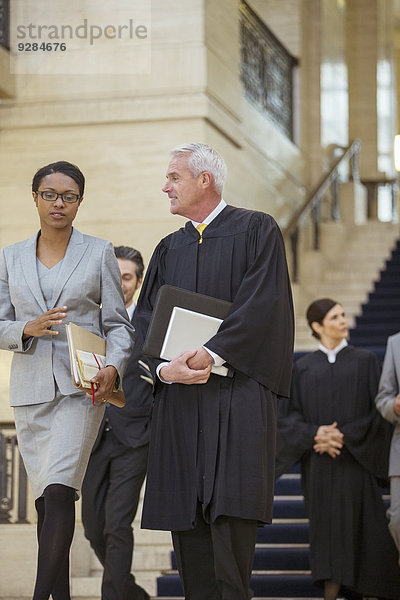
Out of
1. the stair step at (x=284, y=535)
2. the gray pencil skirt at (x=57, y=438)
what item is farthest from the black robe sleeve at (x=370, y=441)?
the gray pencil skirt at (x=57, y=438)

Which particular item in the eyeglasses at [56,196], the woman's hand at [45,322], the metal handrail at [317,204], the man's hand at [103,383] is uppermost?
the metal handrail at [317,204]

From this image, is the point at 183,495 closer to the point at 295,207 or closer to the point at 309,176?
the point at 295,207

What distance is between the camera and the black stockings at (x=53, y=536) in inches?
181

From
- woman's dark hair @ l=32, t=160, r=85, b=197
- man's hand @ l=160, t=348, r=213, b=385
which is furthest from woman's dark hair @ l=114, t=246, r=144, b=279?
man's hand @ l=160, t=348, r=213, b=385

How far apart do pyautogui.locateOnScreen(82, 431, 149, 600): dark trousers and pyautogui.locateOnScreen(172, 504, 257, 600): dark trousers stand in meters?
1.47

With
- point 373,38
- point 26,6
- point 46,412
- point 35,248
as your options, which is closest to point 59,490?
point 46,412

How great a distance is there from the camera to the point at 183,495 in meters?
4.73

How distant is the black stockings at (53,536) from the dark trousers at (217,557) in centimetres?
48

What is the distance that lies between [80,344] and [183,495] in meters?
0.79

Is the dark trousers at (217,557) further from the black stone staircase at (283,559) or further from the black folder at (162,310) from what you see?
the black stone staircase at (283,559)

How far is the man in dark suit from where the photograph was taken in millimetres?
6273

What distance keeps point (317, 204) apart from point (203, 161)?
9660 millimetres

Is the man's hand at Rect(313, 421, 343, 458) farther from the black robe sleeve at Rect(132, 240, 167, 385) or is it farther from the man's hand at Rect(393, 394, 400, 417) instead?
the black robe sleeve at Rect(132, 240, 167, 385)

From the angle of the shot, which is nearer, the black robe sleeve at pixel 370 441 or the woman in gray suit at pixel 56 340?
the woman in gray suit at pixel 56 340
